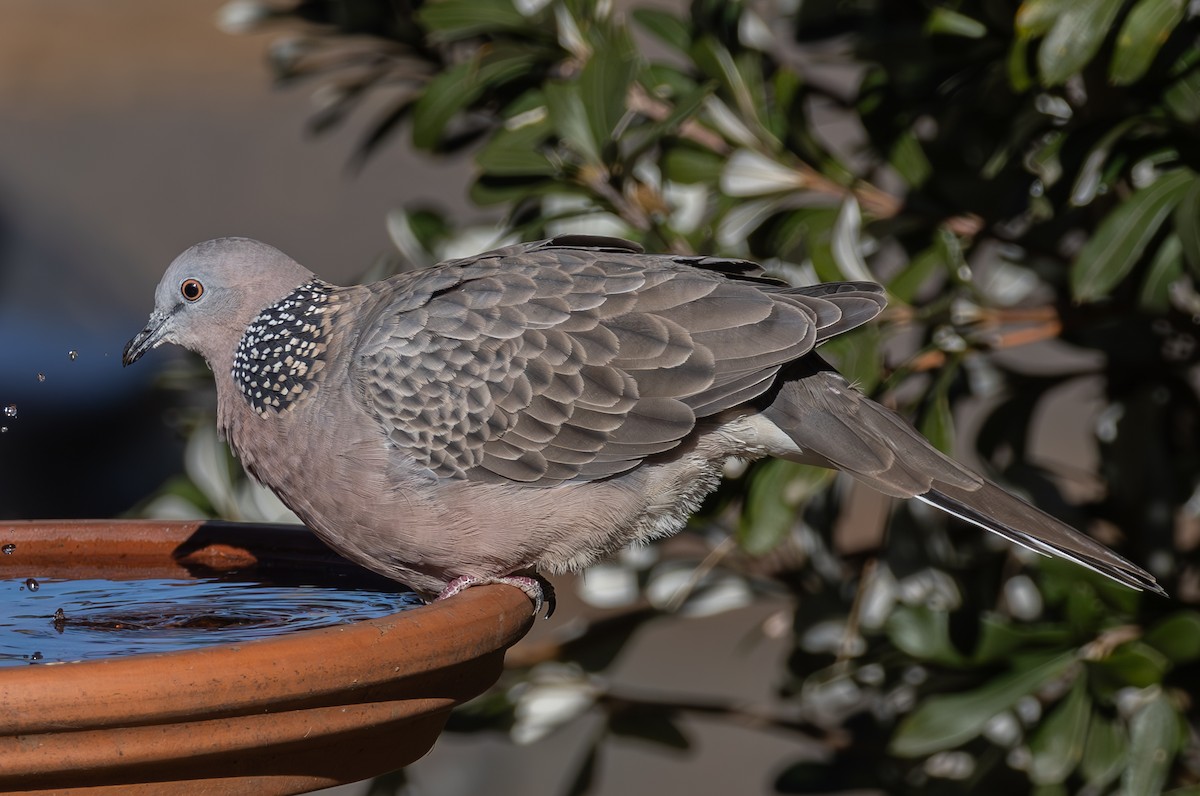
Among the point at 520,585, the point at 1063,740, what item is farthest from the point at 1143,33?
the point at 520,585

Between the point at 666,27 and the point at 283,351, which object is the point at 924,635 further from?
the point at 666,27

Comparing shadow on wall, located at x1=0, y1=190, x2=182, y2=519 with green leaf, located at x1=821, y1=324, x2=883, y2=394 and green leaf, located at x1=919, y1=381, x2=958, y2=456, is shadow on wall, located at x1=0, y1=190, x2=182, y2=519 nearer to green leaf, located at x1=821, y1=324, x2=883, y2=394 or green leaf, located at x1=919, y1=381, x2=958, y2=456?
green leaf, located at x1=821, y1=324, x2=883, y2=394

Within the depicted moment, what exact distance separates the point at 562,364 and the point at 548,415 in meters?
0.10

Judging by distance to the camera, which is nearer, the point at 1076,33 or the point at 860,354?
the point at 1076,33

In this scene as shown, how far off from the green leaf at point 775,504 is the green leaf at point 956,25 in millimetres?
885

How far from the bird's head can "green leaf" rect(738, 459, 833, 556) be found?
103 centimetres

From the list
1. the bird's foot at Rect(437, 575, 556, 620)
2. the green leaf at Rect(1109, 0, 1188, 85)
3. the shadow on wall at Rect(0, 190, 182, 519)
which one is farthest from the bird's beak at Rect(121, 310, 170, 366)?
the shadow on wall at Rect(0, 190, 182, 519)

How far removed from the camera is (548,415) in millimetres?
2605

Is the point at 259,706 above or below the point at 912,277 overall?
above

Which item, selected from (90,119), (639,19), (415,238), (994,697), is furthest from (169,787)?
(90,119)

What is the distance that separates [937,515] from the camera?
313 centimetres

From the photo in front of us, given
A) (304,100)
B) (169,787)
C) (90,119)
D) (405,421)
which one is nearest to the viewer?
(169,787)

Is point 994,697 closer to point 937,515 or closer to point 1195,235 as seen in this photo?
point 937,515

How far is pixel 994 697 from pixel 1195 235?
94 centimetres
